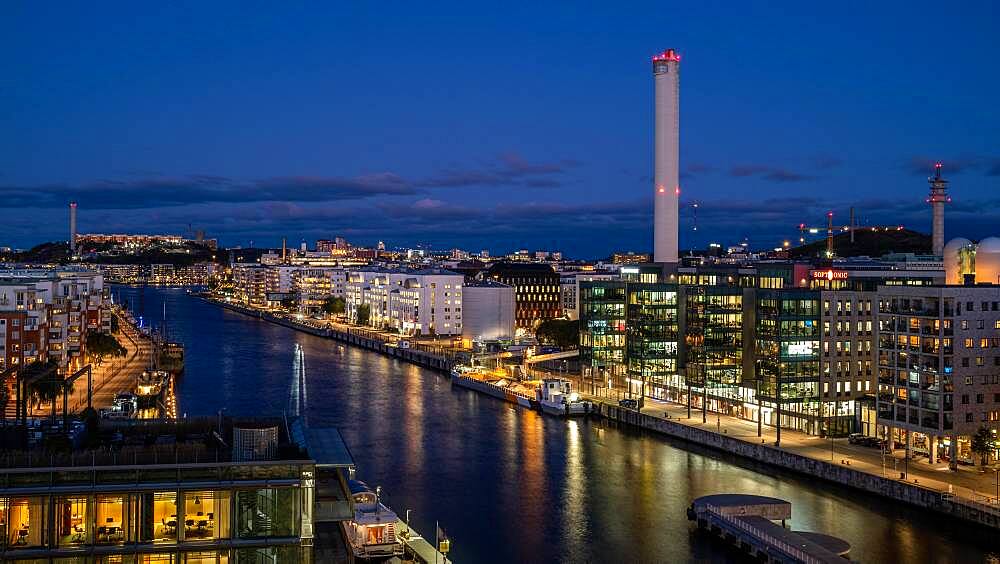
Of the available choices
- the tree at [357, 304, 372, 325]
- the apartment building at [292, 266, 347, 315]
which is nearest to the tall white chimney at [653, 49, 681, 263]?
the tree at [357, 304, 372, 325]

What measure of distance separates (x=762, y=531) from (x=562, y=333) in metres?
26.2

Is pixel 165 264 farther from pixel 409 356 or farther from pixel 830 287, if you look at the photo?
pixel 830 287

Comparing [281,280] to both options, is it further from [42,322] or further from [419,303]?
[42,322]

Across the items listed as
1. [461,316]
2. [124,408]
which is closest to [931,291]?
[124,408]

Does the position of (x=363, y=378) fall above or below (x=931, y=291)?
below

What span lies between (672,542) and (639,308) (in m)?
14.5

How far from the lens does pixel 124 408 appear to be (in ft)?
71.0

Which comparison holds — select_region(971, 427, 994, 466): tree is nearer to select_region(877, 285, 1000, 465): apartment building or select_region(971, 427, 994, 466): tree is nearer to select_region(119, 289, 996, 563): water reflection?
select_region(877, 285, 1000, 465): apartment building

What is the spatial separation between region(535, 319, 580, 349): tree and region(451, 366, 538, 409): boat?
657cm

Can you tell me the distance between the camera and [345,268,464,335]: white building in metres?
47.9

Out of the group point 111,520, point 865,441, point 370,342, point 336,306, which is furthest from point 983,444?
point 336,306

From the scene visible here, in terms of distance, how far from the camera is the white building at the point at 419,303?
4791 cm

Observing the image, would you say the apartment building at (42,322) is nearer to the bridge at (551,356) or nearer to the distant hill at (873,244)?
the bridge at (551,356)

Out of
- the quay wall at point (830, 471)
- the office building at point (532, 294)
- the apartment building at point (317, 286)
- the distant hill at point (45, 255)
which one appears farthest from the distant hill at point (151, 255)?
the quay wall at point (830, 471)
